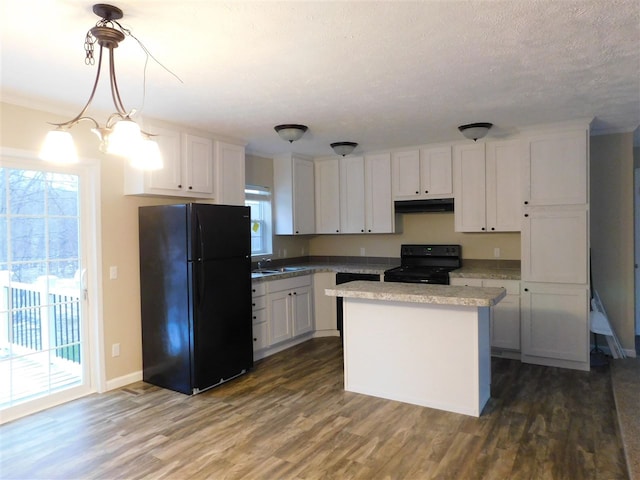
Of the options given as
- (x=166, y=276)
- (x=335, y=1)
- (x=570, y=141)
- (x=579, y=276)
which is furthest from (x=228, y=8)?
(x=579, y=276)

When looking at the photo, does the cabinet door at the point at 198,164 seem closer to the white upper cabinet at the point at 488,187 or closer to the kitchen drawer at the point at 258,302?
the kitchen drawer at the point at 258,302

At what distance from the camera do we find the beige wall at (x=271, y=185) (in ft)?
17.5

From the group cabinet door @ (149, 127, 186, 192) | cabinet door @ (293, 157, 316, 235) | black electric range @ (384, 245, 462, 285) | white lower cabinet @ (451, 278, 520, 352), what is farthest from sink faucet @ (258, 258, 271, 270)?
white lower cabinet @ (451, 278, 520, 352)

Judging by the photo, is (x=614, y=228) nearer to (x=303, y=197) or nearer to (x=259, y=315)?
(x=303, y=197)

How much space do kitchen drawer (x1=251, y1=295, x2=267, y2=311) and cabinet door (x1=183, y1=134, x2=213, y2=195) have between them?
1167 mm

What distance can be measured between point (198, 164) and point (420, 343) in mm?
2602

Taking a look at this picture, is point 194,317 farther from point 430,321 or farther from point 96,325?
point 430,321

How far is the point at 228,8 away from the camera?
1.93 m

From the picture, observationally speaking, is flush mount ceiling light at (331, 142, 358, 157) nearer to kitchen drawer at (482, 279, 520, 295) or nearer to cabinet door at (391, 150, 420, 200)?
cabinet door at (391, 150, 420, 200)

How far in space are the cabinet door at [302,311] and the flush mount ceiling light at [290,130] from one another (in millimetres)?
1853

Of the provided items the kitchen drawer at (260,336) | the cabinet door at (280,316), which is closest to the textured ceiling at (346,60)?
the cabinet door at (280,316)

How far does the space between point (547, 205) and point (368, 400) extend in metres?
2.47

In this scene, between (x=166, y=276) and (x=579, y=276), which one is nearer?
(x=166, y=276)

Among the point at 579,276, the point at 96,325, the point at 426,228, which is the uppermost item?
the point at 426,228
